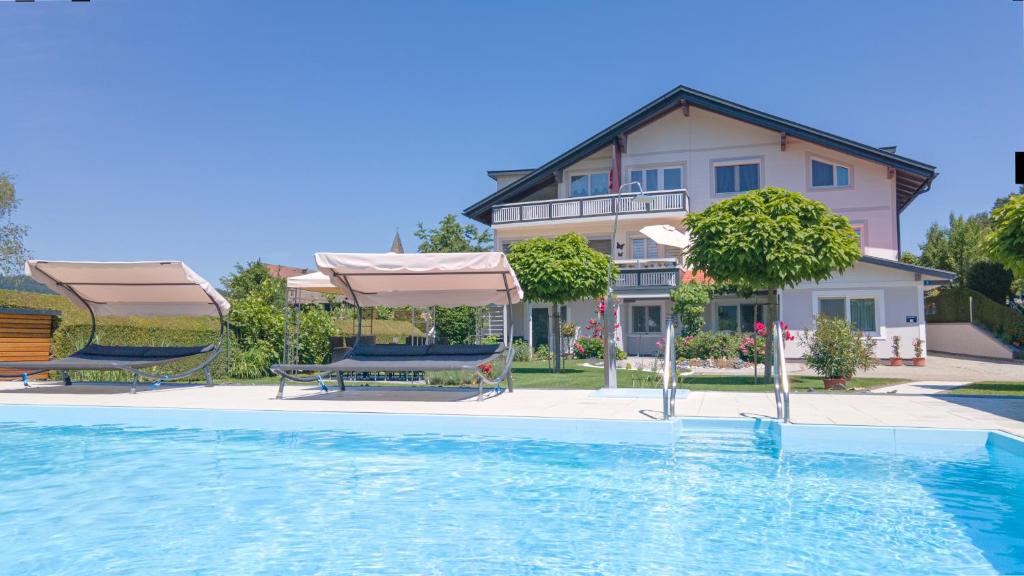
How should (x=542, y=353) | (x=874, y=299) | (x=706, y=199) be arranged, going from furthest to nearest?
(x=706, y=199)
(x=542, y=353)
(x=874, y=299)

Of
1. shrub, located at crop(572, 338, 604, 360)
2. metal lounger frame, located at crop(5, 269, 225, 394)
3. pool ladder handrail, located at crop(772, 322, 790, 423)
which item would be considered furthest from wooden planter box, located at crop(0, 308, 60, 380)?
shrub, located at crop(572, 338, 604, 360)

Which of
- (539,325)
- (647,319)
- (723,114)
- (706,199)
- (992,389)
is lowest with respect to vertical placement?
(992,389)

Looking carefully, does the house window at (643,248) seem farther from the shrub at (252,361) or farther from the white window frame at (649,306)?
the shrub at (252,361)

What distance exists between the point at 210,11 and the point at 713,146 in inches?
772

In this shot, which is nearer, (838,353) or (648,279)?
A: (838,353)

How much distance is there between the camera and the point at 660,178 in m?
29.5

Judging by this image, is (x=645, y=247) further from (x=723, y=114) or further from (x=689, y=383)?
(x=689, y=383)

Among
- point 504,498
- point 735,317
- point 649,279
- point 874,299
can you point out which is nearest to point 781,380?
point 504,498

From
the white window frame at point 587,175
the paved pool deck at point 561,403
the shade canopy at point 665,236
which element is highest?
the white window frame at point 587,175

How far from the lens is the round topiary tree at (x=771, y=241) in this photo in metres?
13.6

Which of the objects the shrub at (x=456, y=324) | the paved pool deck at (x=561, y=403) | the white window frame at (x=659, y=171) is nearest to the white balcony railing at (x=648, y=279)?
the white window frame at (x=659, y=171)

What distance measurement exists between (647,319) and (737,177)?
23.1 ft

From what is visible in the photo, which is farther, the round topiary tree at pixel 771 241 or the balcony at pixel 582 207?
the balcony at pixel 582 207

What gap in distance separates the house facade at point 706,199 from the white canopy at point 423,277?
12743mm
